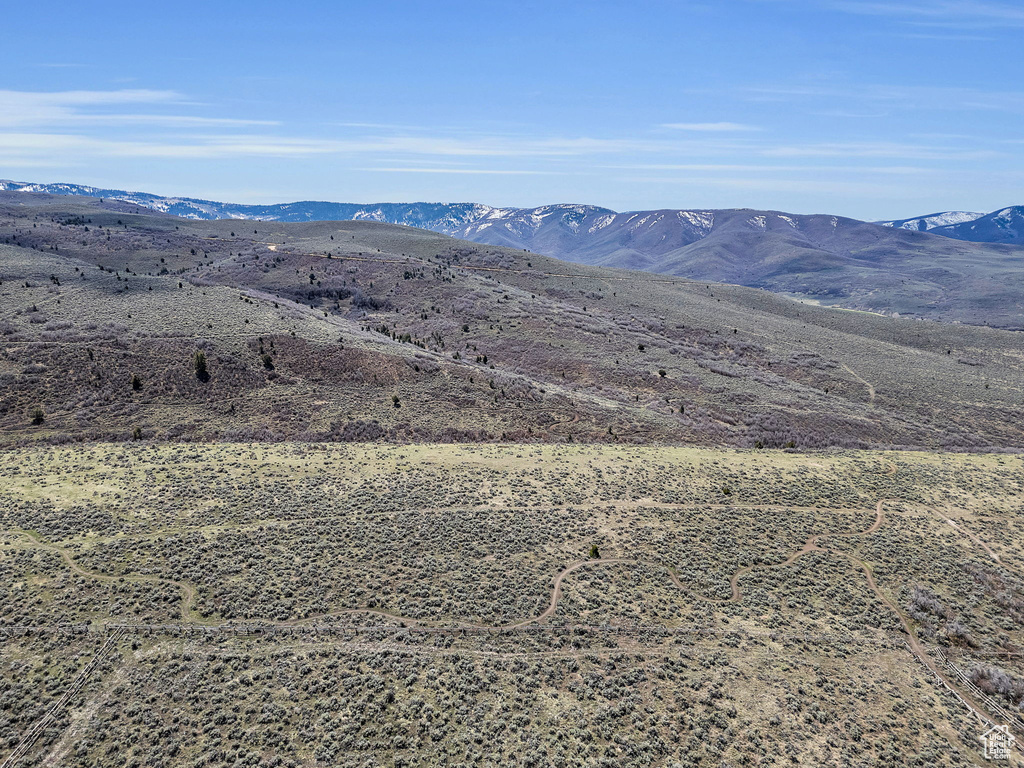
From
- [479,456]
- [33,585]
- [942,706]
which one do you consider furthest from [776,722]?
[33,585]

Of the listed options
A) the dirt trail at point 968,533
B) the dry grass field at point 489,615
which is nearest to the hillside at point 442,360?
the dry grass field at point 489,615

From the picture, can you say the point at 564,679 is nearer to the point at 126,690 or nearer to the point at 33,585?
the point at 126,690

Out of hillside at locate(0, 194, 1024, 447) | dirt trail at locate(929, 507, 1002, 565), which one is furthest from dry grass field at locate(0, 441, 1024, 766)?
hillside at locate(0, 194, 1024, 447)

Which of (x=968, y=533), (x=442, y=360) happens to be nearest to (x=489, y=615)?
(x=968, y=533)

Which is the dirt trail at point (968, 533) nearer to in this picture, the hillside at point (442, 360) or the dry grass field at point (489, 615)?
the dry grass field at point (489, 615)

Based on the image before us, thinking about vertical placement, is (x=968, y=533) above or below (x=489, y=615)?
below

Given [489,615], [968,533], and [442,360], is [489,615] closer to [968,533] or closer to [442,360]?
[968,533]
